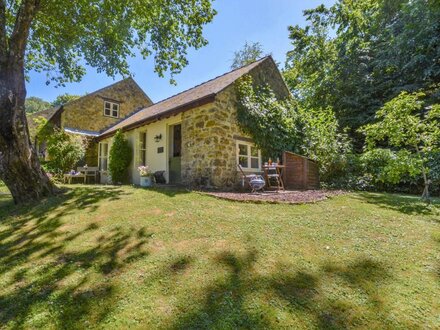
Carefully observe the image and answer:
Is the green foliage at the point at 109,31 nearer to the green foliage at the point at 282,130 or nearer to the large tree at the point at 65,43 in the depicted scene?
the large tree at the point at 65,43

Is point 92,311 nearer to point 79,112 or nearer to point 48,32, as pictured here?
point 48,32

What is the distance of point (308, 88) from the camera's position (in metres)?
17.3

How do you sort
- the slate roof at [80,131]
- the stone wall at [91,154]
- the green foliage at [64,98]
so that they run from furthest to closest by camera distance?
1. the green foliage at [64,98]
2. the stone wall at [91,154]
3. the slate roof at [80,131]

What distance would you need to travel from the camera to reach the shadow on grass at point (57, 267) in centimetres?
252

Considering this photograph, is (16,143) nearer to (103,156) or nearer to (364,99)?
(103,156)

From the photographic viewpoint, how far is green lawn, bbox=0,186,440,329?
2.46 meters

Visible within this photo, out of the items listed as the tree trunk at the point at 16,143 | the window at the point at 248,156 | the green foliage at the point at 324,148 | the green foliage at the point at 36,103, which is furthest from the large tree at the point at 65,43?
the green foliage at the point at 36,103

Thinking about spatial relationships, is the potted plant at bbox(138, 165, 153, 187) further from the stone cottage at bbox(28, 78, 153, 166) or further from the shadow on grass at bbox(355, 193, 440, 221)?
the stone cottage at bbox(28, 78, 153, 166)

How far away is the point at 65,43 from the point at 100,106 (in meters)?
8.09

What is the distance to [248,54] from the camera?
1039 inches

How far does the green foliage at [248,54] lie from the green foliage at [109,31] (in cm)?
1773

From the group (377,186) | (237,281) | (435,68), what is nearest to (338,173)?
(377,186)

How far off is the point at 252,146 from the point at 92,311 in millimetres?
8349

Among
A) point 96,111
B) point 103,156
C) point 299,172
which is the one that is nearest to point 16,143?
point 299,172
